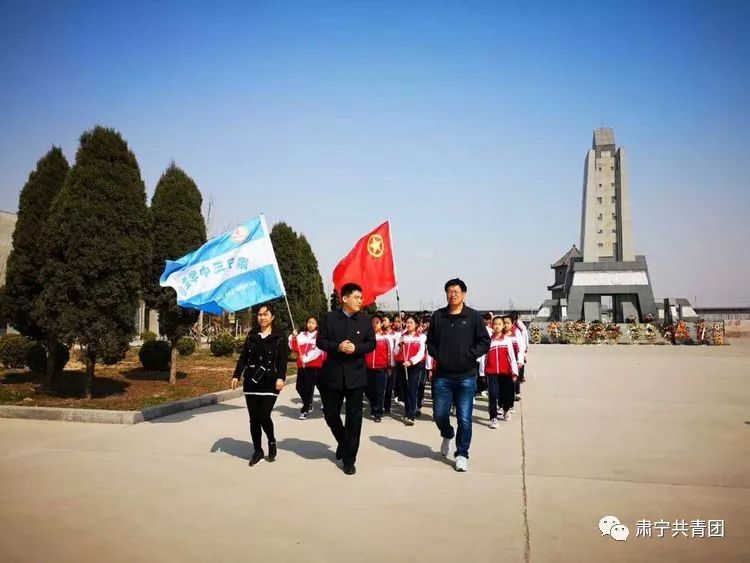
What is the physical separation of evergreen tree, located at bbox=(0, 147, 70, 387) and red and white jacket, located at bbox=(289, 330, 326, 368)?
706 cm

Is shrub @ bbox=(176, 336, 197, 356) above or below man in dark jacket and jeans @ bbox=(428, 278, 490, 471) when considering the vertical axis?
below

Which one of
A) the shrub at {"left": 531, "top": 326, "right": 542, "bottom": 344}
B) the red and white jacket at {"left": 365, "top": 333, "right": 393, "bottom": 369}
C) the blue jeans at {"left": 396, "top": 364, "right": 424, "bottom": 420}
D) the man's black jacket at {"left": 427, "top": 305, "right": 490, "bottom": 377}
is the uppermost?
the man's black jacket at {"left": 427, "top": 305, "right": 490, "bottom": 377}

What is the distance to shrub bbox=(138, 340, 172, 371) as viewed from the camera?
53.4 feet

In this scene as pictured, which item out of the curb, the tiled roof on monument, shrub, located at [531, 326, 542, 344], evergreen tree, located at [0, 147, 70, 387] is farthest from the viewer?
the tiled roof on monument

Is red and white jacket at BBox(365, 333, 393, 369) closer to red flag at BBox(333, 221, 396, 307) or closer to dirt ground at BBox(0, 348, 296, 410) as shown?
red flag at BBox(333, 221, 396, 307)

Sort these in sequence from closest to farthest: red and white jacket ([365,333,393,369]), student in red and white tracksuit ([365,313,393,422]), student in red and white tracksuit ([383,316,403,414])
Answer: student in red and white tracksuit ([365,313,393,422]), red and white jacket ([365,333,393,369]), student in red and white tracksuit ([383,316,403,414])

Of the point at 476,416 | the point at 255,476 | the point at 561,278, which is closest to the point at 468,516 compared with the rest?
the point at 255,476

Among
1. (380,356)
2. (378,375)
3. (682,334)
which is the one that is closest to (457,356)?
(378,375)

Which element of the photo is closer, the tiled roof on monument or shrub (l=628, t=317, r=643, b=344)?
shrub (l=628, t=317, r=643, b=344)

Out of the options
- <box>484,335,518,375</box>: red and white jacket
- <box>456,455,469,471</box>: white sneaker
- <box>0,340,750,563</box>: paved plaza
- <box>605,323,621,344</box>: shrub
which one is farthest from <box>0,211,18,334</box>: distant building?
<box>605,323,621,344</box>: shrub

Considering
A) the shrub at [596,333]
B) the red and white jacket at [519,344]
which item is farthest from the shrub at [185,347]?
the shrub at [596,333]

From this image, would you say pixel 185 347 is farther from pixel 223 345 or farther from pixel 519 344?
pixel 519 344

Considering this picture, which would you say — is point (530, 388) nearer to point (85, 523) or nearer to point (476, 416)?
point (476, 416)

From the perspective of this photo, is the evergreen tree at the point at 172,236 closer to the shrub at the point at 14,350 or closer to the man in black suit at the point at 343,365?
the shrub at the point at 14,350
